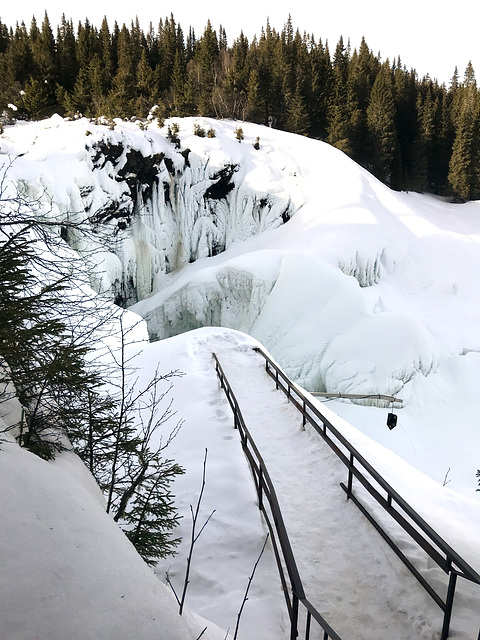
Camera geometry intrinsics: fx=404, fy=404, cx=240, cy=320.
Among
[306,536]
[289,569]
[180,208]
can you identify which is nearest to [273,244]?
[180,208]

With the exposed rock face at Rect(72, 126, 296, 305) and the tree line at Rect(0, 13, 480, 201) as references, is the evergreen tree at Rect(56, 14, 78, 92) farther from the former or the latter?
the exposed rock face at Rect(72, 126, 296, 305)

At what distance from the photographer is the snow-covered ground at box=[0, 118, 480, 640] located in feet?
11.2

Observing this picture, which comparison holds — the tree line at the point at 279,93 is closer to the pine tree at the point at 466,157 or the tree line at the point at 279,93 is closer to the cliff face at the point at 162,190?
the pine tree at the point at 466,157

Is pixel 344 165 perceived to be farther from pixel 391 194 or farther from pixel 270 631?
pixel 270 631

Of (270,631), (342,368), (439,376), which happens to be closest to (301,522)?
(270,631)

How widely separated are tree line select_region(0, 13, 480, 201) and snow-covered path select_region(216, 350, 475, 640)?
3049cm

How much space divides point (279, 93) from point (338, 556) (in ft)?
129

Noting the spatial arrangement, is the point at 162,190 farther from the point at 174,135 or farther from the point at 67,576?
the point at 67,576

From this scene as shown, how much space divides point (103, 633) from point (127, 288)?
19.7 m

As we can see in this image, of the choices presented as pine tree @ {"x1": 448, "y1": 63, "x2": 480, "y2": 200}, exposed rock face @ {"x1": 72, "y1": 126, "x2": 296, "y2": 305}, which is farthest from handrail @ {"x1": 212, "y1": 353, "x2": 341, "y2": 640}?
pine tree @ {"x1": 448, "y1": 63, "x2": 480, "y2": 200}

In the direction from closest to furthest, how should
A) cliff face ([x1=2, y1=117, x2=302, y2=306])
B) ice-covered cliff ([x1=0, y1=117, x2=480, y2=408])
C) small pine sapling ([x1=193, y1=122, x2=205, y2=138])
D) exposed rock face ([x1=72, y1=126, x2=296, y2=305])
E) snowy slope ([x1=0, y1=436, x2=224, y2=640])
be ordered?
snowy slope ([x1=0, y1=436, x2=224, y2=640]), ice-covered cliff ([x1=0, y1=117, x2=480, y2=408]), cliff face ([x1=2, y1=117, x2=302, y2=306]), exposed rock face ([x1=72, y1=126, x2=296, y2=305]), small pine sapling ([x1=193, y1=122, x2=205, y2=138])

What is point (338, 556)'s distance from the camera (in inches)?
154

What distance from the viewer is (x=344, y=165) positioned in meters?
25.6

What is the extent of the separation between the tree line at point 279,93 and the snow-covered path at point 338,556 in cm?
3049
